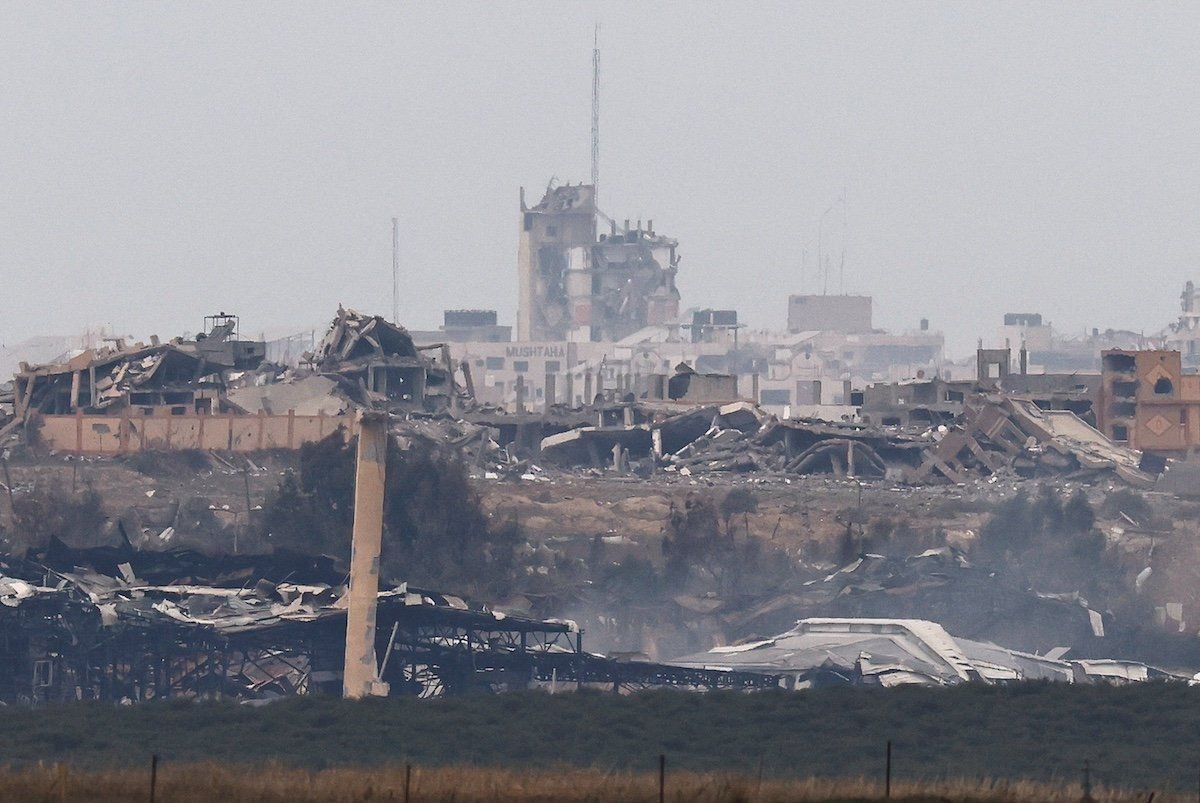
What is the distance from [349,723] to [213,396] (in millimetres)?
54682

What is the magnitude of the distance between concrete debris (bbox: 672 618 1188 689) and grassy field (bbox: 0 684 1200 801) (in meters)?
5.91

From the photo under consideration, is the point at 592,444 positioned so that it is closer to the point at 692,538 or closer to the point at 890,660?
the point at 692,538

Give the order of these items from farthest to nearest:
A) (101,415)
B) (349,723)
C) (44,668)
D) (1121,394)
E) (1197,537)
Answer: (1121,394) < (101,415) < (1197,537) < (44,668) < (349,723)

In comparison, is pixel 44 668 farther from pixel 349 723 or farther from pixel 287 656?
pixel 349 723

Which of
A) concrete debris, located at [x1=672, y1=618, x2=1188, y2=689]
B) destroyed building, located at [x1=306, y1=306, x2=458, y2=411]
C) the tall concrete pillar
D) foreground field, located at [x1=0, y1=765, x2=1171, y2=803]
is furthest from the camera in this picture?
destroyed building, located at [x1=306, y1=306, x2=458, y2=411]

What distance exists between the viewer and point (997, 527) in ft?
283

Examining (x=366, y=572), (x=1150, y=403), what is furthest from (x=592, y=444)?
(x=366, y=572)

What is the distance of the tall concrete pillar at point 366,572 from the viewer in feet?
177

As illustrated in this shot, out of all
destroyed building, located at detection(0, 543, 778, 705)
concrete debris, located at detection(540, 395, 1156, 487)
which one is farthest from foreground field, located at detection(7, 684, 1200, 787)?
concrete debris, located at detection(540, 395, 1156, 487)

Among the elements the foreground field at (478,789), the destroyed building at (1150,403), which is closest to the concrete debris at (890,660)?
the foreground field at (478,789)

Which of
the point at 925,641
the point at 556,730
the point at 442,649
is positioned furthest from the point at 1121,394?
the point at 556,730

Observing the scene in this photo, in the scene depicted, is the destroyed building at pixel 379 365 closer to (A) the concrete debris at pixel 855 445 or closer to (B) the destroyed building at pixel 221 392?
(B) the destroyed building at pixel 221 392

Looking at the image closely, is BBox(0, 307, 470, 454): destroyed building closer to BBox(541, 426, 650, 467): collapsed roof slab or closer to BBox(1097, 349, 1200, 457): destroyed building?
BBox(541, 426, 650, 467): collapsed roof slab

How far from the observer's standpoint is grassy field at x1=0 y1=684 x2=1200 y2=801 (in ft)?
141
